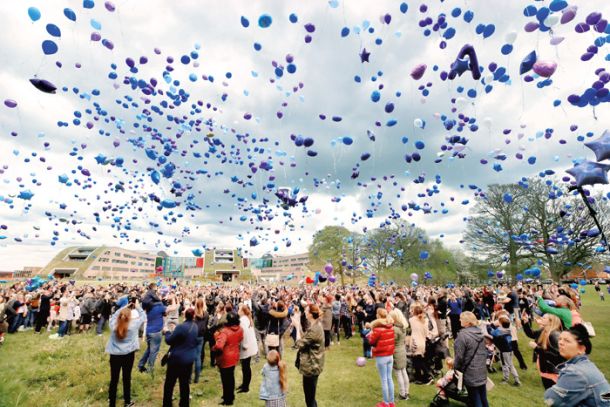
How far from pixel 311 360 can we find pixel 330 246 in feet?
131

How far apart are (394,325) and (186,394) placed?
13.9 ft

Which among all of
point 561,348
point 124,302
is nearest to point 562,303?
point 561,348

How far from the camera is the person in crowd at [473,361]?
4547 mm

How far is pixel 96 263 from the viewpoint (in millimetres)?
74812

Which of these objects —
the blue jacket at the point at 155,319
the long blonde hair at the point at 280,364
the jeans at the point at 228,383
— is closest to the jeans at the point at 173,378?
the jeans at the point at 228,383

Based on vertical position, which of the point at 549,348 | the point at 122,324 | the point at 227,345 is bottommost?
the point at 227,345

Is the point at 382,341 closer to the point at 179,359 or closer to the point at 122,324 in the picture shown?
the point at 179,359

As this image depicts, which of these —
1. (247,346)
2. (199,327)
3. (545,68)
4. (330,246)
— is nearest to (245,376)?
(247,346)

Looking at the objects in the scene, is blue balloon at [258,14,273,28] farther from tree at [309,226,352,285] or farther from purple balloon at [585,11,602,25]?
tree at [309,226,352,285]

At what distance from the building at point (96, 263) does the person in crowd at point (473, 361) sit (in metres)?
75.8

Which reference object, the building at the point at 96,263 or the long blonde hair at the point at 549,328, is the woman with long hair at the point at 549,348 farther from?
the building at the point at 96,263

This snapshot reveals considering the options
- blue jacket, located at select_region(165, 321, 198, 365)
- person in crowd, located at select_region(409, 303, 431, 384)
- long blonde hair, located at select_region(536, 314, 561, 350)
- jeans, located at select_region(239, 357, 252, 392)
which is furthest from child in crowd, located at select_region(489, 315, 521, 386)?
blue jacket, located at select_region(165, 321, 198, 365)

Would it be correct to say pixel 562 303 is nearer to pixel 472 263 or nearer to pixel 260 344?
pixel 260 344

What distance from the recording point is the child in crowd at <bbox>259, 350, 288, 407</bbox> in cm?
476
